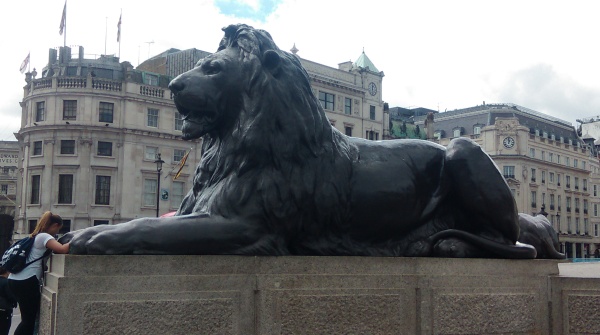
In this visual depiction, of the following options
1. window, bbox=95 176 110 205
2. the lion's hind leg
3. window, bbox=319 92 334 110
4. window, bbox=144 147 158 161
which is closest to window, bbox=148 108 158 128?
window, bbox=144 147 158 161

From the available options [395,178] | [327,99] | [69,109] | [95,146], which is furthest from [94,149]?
[395,178]

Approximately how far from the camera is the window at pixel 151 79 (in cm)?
5334

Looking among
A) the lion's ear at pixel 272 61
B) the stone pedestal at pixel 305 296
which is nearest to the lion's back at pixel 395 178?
the stone pedestal at pixel 305 296

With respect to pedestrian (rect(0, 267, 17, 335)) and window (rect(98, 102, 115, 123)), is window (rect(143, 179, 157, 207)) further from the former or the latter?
pedestrian (rect(0, 267, 17, 335))

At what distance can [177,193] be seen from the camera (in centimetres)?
5047

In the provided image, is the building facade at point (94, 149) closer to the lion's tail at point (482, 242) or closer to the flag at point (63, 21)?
the flag at point (63, 21)

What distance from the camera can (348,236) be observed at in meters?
5.38

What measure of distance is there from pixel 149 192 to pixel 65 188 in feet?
19.5

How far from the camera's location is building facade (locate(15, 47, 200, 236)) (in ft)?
157

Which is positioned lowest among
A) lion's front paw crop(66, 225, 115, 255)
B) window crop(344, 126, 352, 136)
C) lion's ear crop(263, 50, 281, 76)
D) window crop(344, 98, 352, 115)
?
lion's front paw crop(66, 225, 115, 255)

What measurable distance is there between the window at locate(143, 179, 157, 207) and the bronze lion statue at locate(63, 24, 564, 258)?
44969 millimetres

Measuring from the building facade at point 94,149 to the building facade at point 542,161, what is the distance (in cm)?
4269

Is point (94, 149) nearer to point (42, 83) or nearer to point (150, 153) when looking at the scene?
point (150, 153)

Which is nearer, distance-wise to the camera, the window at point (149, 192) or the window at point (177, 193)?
the window at point (149, 192)
